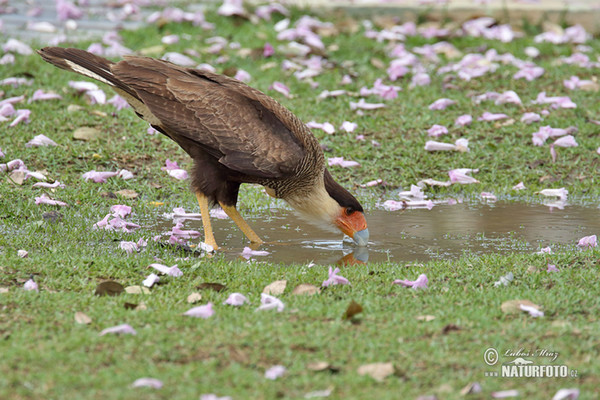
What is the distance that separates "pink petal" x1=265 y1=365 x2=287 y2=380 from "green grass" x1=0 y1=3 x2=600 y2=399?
4 cm

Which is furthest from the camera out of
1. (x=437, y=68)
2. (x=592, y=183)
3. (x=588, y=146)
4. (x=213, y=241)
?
(x=437, y=68)

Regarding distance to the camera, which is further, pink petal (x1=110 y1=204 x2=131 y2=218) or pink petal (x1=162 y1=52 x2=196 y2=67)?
pink petal (x1=162 y1=52 x2=196 y2=67)

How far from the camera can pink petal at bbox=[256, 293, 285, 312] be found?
4145mm

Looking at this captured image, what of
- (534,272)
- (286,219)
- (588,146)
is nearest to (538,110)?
(588,146)

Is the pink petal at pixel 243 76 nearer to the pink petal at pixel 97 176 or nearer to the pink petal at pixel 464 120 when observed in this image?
the pink petal at pixel 464 120

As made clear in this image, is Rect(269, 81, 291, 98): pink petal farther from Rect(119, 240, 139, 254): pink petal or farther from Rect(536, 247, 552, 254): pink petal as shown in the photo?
Rect(536, 247, 552, 254): pink petal

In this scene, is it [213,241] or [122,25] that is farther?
[122,25]

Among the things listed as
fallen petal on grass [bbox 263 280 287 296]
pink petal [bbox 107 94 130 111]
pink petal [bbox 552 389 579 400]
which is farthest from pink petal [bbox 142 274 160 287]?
pink petal [bbox 107 94 130 111]

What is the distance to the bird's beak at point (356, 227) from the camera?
5.79 m

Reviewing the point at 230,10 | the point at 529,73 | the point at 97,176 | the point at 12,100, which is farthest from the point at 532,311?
the point at 230,10

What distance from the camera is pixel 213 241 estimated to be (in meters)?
5.70

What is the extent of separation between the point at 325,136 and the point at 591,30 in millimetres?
5810

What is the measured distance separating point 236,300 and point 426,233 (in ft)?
7.55

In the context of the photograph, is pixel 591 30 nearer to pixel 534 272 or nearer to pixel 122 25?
pixel 122 25
